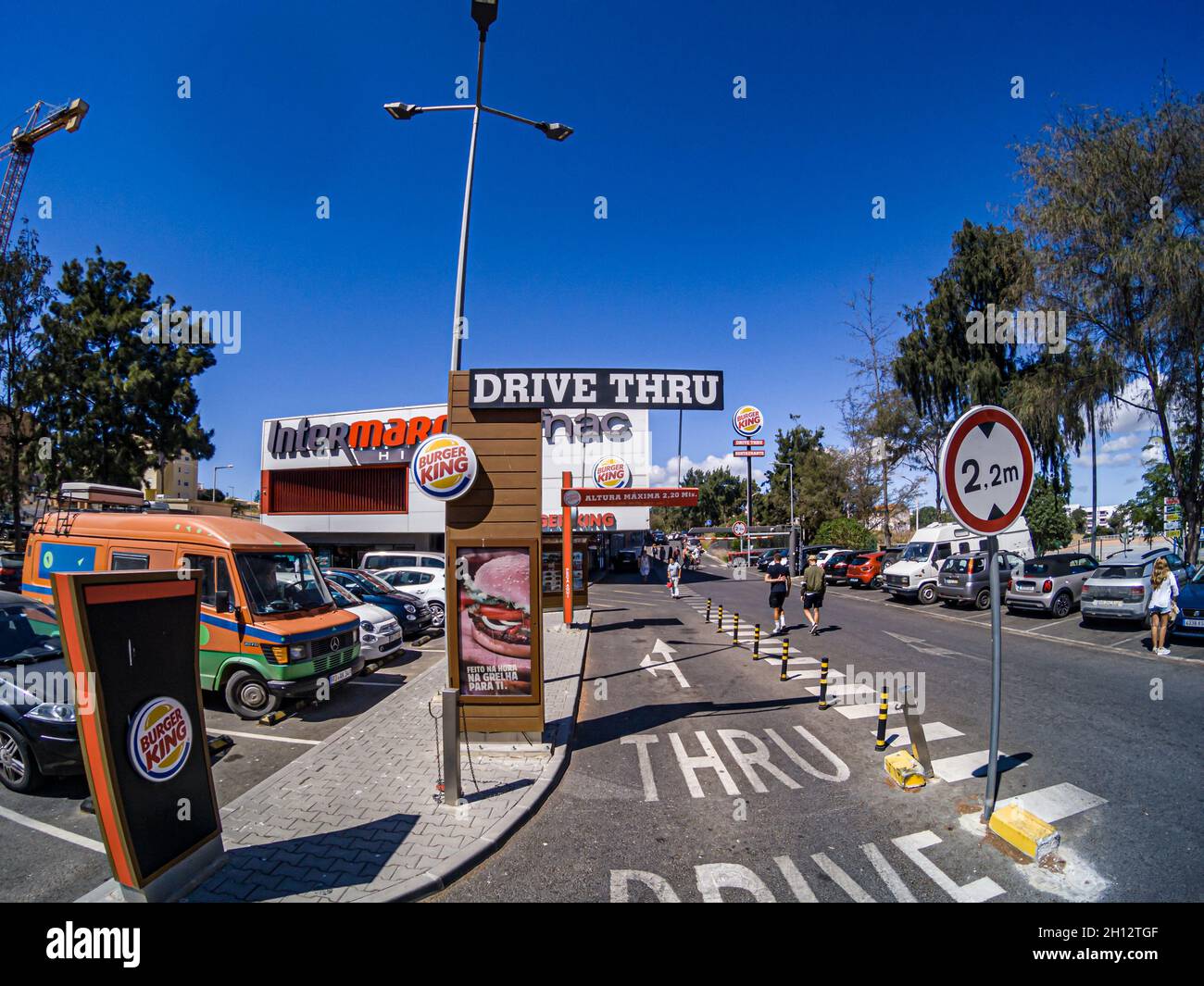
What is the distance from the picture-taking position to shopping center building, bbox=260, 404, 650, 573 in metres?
30.0

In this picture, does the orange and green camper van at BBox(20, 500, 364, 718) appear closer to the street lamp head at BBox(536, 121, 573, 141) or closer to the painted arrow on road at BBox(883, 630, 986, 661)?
the street lamp head at BBox(536, 121, 573, 141)

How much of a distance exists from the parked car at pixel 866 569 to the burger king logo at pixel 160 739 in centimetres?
2816

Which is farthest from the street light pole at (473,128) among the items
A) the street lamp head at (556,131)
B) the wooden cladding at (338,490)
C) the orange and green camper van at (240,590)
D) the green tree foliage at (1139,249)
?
the wooden cladding at (338,490)

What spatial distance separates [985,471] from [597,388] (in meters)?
3.85

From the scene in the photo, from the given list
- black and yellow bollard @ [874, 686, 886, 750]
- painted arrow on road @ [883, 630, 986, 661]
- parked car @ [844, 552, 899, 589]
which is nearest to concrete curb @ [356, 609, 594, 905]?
black and yellow bollard @ [874, 686, 886, 750]

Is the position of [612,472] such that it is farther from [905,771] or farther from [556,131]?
[905,771]

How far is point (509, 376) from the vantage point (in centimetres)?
672

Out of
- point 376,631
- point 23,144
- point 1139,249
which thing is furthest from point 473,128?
point 23,144

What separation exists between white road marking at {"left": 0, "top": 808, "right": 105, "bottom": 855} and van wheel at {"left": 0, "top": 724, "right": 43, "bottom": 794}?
0.30 meters

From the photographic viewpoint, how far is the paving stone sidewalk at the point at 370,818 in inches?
157

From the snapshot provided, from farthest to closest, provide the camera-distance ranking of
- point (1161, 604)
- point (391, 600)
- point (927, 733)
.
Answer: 1. point (391, 600)
2. point (1161, 604)
3. point (927, 733)

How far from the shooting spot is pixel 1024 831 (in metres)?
4.14

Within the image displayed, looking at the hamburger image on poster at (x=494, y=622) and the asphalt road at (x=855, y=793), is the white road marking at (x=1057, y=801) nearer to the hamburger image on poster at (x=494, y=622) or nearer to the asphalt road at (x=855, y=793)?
the asphalt road at (x=855, y=793)
